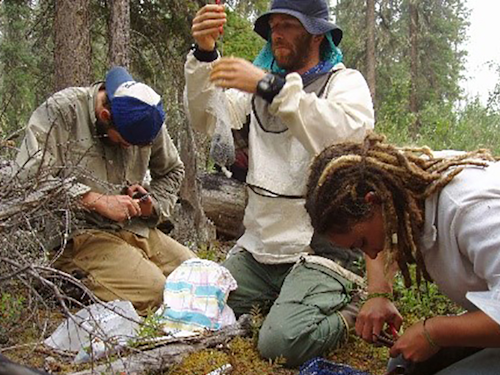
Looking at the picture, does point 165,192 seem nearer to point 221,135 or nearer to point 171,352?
point 221,135

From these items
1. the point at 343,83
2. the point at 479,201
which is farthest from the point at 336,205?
the point at 343,83

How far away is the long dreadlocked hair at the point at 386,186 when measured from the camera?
2.54 meters

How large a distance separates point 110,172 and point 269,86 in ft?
5.93

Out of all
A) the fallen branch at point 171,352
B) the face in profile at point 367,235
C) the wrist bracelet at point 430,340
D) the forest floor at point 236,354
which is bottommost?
the forest floor at point 236,354

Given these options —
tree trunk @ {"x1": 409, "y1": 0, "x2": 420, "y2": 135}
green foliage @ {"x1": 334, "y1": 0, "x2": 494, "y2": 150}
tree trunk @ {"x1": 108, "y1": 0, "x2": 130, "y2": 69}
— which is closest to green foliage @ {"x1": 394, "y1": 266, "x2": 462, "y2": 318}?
tree trunk @ {"x1": 108, "y1": 0, "x2": 130, "y2": 69}

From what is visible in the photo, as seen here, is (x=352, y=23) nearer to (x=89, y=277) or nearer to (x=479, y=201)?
(x=89, y=277)

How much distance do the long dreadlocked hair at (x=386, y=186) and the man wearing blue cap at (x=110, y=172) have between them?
2.22 metres

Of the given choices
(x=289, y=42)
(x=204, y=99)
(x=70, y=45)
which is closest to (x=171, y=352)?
(x=204, y=99)

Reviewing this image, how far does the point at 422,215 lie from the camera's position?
2.58 meters

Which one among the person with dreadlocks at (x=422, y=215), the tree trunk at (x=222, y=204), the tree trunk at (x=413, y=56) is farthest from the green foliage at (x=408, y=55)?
the person with dreadlocks at (x=422, y=215)

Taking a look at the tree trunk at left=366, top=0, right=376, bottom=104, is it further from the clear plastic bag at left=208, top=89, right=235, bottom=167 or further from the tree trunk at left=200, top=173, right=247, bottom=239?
the clear plastic bag at left=208, top=89, right=235, bottom=167

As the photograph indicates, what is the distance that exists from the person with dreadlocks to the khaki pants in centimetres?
241

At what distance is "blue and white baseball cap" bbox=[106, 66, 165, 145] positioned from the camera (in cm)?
447

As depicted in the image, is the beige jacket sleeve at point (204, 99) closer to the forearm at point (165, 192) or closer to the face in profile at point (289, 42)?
the face in profile at point (289, 42)
